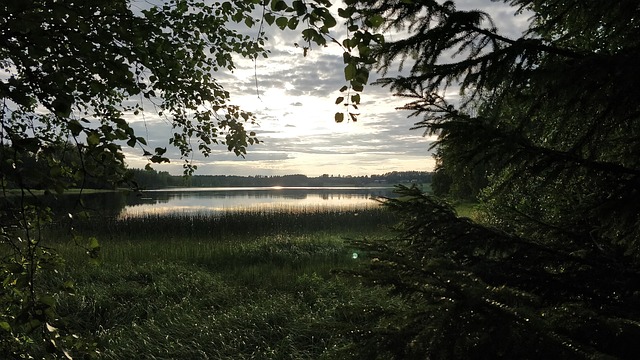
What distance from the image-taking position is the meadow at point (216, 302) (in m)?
5.18

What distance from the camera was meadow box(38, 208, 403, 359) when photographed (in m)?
5.18

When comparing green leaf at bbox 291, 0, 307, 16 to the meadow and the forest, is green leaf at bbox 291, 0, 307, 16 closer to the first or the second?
the forest

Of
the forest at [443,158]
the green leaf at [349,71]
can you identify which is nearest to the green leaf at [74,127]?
the forest at [443,158]

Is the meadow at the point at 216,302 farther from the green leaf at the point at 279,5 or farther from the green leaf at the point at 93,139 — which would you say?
the green leaf at the point at 279,5

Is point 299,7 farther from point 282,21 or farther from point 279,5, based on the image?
point 282,21

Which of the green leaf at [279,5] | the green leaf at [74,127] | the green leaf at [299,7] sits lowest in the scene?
the green leaf at [74,127]

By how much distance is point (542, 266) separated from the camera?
2.66m

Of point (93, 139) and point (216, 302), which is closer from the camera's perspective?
point (93, 139)

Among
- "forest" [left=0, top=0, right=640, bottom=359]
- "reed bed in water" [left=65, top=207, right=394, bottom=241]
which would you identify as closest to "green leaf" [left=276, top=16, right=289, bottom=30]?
"forest" [left=0, top=0, right=640, bottom=359]

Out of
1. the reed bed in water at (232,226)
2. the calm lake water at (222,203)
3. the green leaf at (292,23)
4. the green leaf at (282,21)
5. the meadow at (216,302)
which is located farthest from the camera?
the calm lake water at (222,203)

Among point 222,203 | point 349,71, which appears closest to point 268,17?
point 349,71

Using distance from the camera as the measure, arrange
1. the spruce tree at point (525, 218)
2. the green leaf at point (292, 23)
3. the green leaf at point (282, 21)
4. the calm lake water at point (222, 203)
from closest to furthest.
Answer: the spruce tree at point (525, 218) → the green leaf at point (292, 23) → the green leaf at point (282, 21) → the calm lake water at point (222, 203)

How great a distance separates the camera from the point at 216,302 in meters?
7.25

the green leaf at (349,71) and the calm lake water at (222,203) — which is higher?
the green leaf at (349,71)
